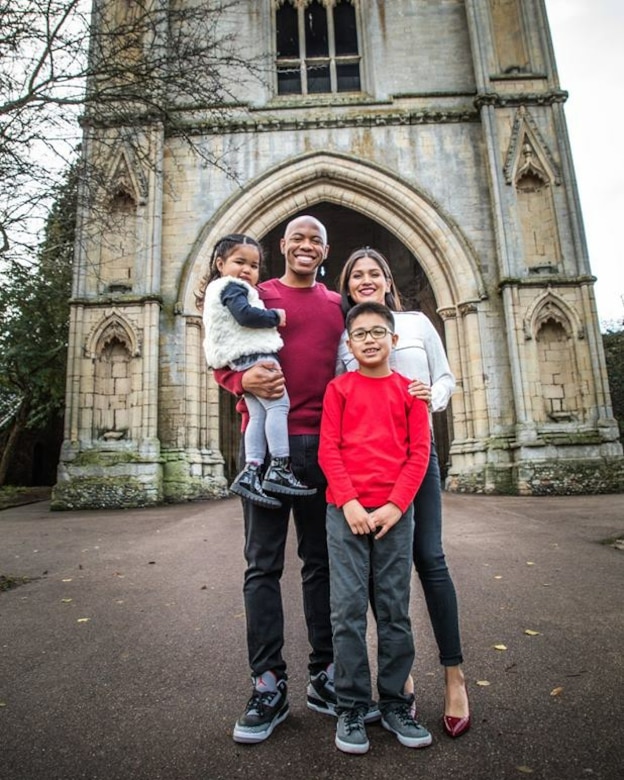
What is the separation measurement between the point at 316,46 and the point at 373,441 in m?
16.7

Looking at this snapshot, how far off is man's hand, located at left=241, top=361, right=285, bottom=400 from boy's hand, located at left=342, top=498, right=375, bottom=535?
23.8 inches

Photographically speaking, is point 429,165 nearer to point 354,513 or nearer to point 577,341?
point 577,341

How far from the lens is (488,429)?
12.2 metres

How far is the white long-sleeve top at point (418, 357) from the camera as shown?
7.95 ft

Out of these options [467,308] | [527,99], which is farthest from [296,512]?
[527,99]

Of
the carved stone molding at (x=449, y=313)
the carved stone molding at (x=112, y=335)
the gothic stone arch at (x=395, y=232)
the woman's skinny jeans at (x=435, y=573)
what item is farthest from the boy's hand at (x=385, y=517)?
the carved stone molding at (x=449, y=313)

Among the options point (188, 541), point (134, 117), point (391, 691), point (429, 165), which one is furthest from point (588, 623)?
point (429, 165)

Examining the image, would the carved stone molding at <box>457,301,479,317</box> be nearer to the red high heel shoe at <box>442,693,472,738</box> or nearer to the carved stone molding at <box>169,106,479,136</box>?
the carved stone molding at <box>169,106,479,136</box>

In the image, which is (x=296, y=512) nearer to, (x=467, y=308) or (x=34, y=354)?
(x=467, y=308)

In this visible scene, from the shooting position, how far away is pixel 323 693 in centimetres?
222

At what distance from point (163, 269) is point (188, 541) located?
8.18m

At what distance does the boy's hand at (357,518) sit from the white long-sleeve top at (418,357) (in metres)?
0.62

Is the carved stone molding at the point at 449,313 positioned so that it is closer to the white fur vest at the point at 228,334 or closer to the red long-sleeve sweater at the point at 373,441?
the white fur vest at the point at 228,334

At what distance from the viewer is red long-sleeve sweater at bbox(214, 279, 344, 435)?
94.7 inches
